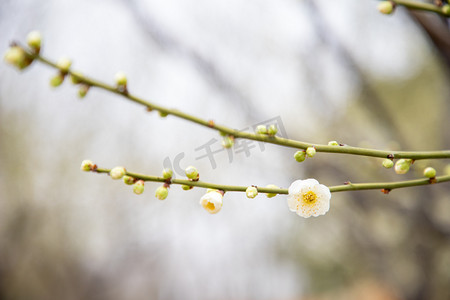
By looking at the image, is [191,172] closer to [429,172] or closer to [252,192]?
[252,192]

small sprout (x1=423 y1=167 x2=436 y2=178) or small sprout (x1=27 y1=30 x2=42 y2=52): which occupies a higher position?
small sprout (x1=27 y1=30 x2=42 y2=52)

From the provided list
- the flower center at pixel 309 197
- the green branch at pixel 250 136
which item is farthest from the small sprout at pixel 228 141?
the flower center at pixel 309 197

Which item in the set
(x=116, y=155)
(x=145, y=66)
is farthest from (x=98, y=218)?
(x=145, y=66)

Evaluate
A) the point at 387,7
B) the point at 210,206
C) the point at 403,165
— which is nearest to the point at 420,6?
the point at 387,7

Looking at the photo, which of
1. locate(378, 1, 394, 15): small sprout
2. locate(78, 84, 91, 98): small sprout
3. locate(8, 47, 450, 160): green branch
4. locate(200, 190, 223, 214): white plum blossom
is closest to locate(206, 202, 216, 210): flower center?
locate(200, 190, 223, 214): white plum blossom

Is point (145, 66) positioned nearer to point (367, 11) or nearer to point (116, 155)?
point (116, 155)

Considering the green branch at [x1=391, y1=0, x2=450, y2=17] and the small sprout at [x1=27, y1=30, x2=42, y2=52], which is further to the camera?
the green branch at [x1=391, y1=0, x2=450, y2=17]

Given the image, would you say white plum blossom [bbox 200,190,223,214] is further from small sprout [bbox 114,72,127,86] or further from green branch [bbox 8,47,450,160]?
small sprout [bbox 114,72,127,86]
